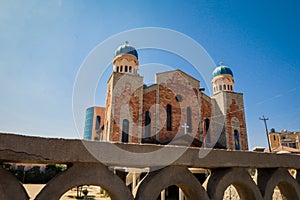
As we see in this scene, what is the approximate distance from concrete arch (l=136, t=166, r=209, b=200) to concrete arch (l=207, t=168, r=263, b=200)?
0.20 metres

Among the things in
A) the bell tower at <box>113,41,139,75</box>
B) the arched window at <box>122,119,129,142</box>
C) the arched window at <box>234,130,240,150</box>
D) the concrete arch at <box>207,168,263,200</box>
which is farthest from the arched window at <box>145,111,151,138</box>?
the concrete arch at <box>207,168,263,200</box>

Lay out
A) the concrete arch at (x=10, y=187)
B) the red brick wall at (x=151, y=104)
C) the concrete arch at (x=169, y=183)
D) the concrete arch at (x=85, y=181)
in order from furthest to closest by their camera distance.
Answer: the red brick wall at (x=151, y=104) → the concrete arch at (x=169, y=183) → the concrete arch at (x=85, y=181) → the concrete arch at (x=10, y=187)

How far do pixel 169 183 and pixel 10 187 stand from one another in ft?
5.37

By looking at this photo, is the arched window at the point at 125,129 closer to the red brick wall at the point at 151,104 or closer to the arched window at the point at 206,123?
the red brick wall at the point at 151,104

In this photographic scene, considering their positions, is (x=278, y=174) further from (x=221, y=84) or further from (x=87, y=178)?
(x=221, y=84)

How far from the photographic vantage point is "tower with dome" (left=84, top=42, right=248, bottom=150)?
53.3 ft

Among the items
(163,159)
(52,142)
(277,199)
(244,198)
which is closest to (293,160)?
(244,198)

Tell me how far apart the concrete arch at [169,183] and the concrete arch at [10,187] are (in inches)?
46.1

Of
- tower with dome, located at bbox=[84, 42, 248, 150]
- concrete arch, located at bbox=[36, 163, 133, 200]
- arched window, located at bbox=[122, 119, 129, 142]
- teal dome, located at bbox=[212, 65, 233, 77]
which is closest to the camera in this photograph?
concrete arch, located at bbox=[36, 163, 133, 200]

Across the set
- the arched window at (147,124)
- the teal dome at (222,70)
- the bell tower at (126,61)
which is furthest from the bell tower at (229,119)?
the bell tower at (126,61)

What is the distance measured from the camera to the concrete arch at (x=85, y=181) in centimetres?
209

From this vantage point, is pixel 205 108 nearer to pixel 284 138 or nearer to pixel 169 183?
pixel 169 183

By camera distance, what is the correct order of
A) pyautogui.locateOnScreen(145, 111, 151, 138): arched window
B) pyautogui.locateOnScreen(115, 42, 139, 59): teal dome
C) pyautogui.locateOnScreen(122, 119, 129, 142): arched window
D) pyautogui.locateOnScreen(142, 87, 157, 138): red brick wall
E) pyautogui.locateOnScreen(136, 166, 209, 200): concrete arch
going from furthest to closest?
pyautogui.locateOnScreen(115, 42, 139, 59): teal dome
pyautogui.locateOnScreen(142, 87, 157, 138): red brick wall
pyautogui.locateOnScreen(145, 111, 151, 138): arched window
pyautogui.locateOnScreen(122, 119, 129, 142): arched window
pyautogui.locateOnScreen(136, 166, 209, 200): concrete arch

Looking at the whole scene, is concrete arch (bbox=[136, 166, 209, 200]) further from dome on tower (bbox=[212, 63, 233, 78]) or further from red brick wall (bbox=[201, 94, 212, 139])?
dome on tower (bbox=[212, 63, 233, 78])
